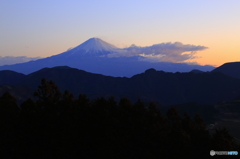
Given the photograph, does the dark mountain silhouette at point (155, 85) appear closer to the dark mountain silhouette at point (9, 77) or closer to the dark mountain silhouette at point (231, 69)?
the dark mountain silhouette at point (9, 77)

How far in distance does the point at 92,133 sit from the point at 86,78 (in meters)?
119

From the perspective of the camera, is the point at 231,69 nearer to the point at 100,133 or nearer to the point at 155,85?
the point at 155,85

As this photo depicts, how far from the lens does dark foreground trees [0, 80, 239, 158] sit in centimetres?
1903

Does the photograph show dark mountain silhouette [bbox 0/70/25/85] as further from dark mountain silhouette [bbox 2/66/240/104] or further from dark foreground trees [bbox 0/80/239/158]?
dark foreground trees [bbox 0/80/239/158]

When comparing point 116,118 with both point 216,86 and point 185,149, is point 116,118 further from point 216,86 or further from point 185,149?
point 216,86

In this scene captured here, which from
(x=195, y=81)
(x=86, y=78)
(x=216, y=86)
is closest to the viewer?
(x=216, y=86)

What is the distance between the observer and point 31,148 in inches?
814

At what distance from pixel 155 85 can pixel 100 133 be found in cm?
10528

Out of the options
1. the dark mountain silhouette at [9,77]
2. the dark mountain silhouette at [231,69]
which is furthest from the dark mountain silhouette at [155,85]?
the dark mountain silhouette at [231,69]

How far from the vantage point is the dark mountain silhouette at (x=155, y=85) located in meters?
105

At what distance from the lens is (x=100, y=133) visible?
20.4 m

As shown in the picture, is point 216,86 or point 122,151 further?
point 216,86

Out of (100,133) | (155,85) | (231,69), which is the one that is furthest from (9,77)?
(100,133)

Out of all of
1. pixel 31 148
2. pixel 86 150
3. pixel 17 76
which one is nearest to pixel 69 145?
pixel 86 150
